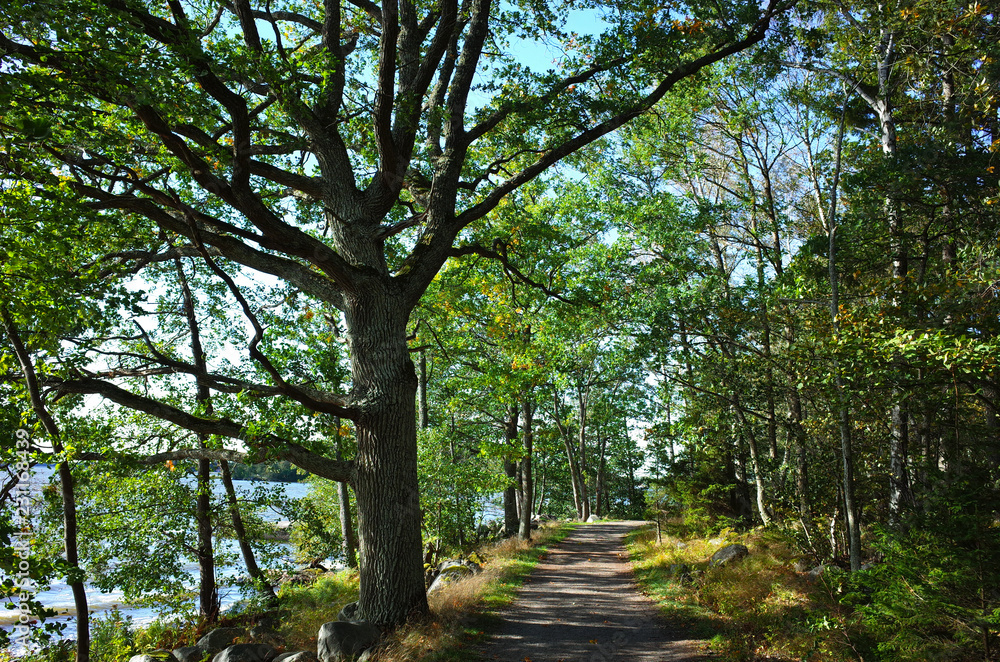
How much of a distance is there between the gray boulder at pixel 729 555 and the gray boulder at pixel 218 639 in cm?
841

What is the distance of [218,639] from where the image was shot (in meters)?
8.70

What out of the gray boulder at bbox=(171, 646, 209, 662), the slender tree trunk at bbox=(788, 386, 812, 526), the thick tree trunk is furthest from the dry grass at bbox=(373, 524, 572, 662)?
the slender tree trunk at bbox=(788, 386, 812, 526)

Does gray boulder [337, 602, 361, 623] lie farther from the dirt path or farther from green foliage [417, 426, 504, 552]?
green foliage [417, 426, 504, 552]

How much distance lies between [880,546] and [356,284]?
6.42m

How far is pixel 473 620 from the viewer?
27.4 feet

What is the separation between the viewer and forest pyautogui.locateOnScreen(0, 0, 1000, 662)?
5.26 m

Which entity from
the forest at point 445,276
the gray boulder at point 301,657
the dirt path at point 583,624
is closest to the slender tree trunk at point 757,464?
the forest at point 445,276

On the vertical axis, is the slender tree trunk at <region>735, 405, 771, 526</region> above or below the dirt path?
above

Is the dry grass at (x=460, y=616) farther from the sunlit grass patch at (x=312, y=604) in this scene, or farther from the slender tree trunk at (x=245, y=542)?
the slender tree trunk at (x=245, y=542)

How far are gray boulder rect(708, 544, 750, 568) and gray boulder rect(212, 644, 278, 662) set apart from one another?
7740 mm

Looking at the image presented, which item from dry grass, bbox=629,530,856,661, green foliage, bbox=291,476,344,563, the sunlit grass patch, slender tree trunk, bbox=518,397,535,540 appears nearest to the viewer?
dry grass, bbox=629,530,856,661

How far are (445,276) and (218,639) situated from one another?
24.0 ft

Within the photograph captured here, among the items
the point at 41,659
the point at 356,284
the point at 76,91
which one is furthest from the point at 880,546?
the point at 41,659

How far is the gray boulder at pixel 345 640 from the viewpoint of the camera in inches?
248
